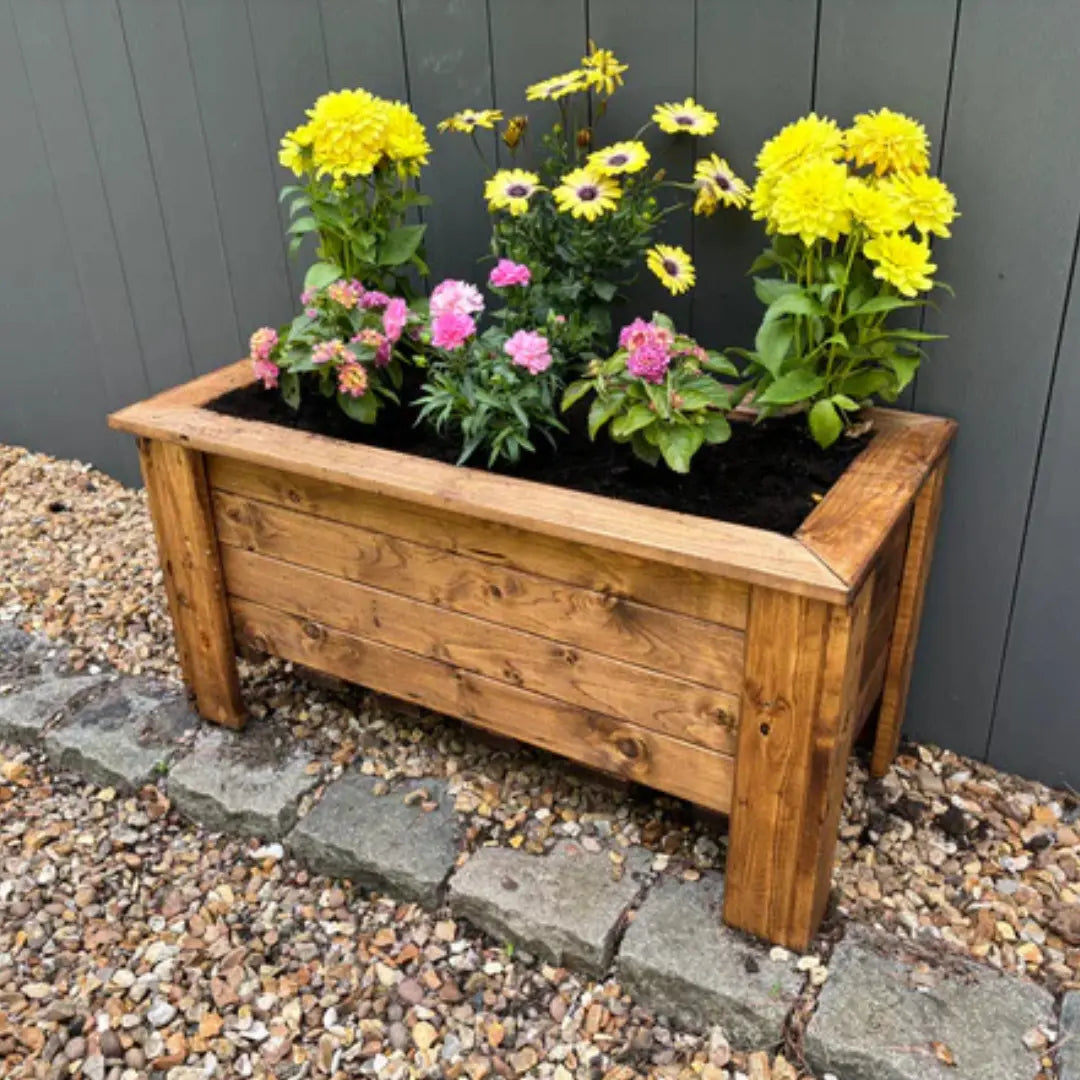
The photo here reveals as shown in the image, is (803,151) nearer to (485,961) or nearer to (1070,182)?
(1070,182)

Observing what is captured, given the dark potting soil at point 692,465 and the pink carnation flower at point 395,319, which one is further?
the pink carnation flower at point 395,319

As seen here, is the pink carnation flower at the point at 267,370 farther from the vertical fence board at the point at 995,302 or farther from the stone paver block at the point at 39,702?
the vertical fence board at the point at 995,302

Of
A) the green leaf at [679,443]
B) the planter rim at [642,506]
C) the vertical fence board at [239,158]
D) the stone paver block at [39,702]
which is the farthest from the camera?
the vertical fence board at [239,158]

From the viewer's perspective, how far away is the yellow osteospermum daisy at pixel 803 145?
62.4 inches

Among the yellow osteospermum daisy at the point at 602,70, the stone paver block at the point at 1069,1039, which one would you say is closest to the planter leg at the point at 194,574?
the yellow osteospermum daisy at the point at 602,70

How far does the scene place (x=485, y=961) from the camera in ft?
5.73

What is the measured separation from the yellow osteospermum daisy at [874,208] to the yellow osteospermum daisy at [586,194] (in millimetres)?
402

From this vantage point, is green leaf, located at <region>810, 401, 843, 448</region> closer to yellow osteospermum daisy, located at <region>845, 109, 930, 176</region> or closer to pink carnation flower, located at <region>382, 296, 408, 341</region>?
yellow osteospermum daisy, located at <region>845, 109, 930, 176</region>

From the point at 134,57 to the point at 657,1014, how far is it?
237 cm

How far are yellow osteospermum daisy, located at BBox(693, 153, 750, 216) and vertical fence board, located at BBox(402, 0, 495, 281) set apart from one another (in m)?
0.52

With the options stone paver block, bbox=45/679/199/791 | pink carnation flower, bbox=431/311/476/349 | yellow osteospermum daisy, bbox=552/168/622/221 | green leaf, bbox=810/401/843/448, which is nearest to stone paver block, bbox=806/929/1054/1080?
green leaf, bbox=810/401/843/448

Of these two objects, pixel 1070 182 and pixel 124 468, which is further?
pixel 124 468

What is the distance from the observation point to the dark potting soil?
1604mm

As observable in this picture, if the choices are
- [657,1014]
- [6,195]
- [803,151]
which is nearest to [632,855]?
[657,1014]
